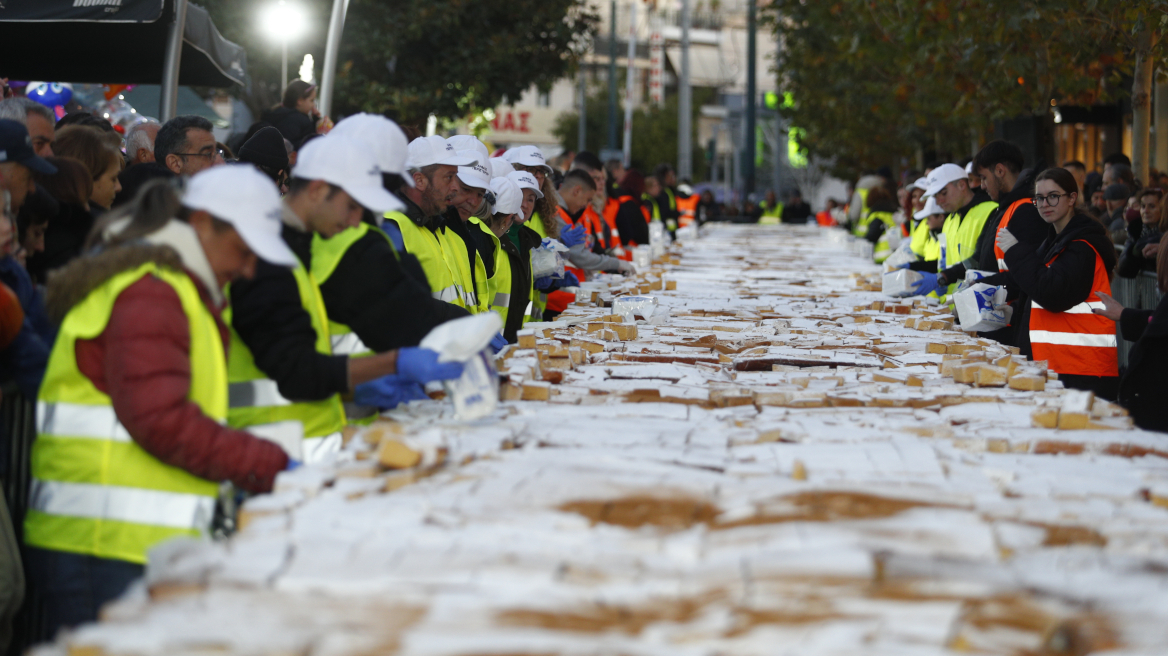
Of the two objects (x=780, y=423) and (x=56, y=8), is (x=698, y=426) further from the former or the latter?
(x=56, y=8)

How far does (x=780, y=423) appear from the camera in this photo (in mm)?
3727

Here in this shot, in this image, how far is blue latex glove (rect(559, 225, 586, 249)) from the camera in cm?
973

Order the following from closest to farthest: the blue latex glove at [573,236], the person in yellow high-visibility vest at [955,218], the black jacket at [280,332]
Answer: the black jacket at [280,332]
the person in yellow high-visibility vest at [955,218]
the blue latex glove at [573,236]

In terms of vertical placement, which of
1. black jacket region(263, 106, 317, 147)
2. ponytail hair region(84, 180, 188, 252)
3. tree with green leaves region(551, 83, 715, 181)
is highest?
tree with green leaves region(551, 83, 715, 181)

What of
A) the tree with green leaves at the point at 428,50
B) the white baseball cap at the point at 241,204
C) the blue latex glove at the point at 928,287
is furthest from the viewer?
the tree with green leaves at the point at 428,50

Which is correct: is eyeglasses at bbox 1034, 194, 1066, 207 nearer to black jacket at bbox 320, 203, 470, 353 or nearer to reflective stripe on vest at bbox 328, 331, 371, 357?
black jacket at bbox 320, 203, 470, 353

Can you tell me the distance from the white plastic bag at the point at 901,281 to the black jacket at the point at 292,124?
4.12 metres

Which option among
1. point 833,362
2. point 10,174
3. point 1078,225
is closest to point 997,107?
point 1078,225

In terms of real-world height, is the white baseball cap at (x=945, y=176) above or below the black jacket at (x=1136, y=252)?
above

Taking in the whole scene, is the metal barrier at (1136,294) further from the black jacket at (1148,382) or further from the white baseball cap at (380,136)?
the white baseball cap at (380,136)

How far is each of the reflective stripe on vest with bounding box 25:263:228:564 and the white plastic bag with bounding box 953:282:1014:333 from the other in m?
4.21

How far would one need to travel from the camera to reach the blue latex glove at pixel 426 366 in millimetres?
3521

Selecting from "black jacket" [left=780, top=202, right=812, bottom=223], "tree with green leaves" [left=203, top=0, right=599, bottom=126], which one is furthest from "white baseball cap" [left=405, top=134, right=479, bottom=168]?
"black jacket" [left=780, top=202, right=812, bottom=223]

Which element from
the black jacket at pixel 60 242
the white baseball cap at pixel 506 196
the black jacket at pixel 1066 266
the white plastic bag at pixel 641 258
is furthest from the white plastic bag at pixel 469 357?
the white plastic bag at pixel 641 258
